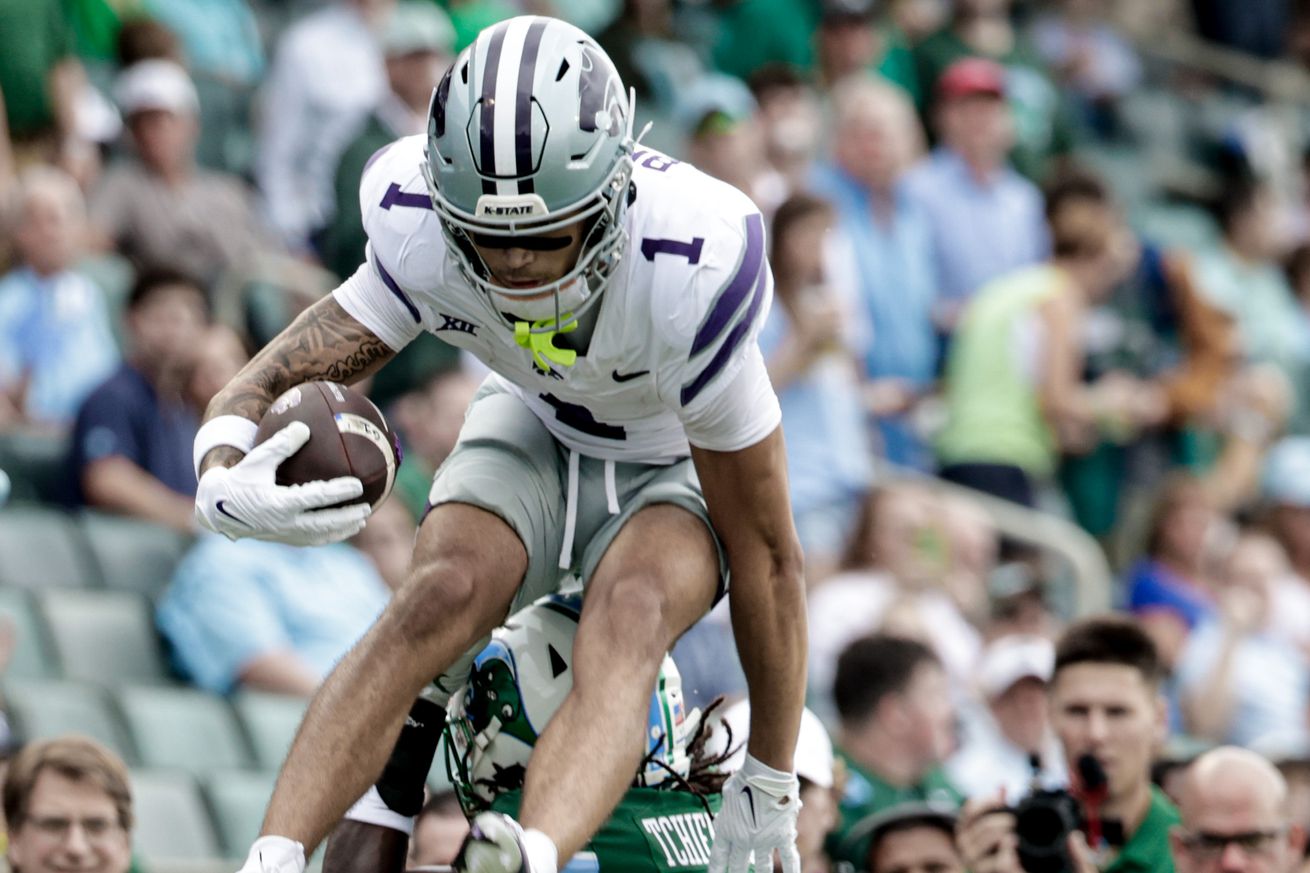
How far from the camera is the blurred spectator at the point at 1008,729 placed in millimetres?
8875

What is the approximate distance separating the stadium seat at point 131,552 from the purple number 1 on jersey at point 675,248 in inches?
156

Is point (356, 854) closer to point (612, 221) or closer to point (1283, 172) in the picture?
point (612, 221)

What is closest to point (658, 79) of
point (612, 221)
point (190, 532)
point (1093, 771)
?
point (190, 532)

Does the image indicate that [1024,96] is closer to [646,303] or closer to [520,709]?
[520,709]

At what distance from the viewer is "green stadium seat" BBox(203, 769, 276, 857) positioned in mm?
7559

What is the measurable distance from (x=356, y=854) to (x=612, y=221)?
5.62 feet

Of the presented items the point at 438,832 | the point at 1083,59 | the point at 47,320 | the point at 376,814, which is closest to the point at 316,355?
the point at 376,814

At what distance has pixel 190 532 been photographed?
868cm

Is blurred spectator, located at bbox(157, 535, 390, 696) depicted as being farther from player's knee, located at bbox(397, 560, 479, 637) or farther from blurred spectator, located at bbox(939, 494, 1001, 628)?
player's knee, located at bbox(397, 560, 479, 637)

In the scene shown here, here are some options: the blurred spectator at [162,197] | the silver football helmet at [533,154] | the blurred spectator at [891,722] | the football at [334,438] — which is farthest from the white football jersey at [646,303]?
the blurred spectator at [162,197]

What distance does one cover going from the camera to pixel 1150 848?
6562 millimetres

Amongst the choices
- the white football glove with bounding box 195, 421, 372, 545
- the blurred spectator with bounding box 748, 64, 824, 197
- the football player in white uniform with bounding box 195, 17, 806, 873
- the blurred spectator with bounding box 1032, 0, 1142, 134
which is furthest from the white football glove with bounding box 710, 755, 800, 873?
the blurred spectator with bounding box 1032, 0, 1142, 134

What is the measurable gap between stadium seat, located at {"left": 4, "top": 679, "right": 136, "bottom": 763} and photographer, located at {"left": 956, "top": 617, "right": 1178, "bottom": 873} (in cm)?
293

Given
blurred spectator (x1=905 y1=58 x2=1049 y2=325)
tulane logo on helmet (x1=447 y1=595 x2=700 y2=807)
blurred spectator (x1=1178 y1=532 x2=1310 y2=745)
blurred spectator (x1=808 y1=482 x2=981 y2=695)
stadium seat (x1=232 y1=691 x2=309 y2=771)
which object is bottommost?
blurred spectator (x1=1178 y1=532 x2=1310 y2=745)
